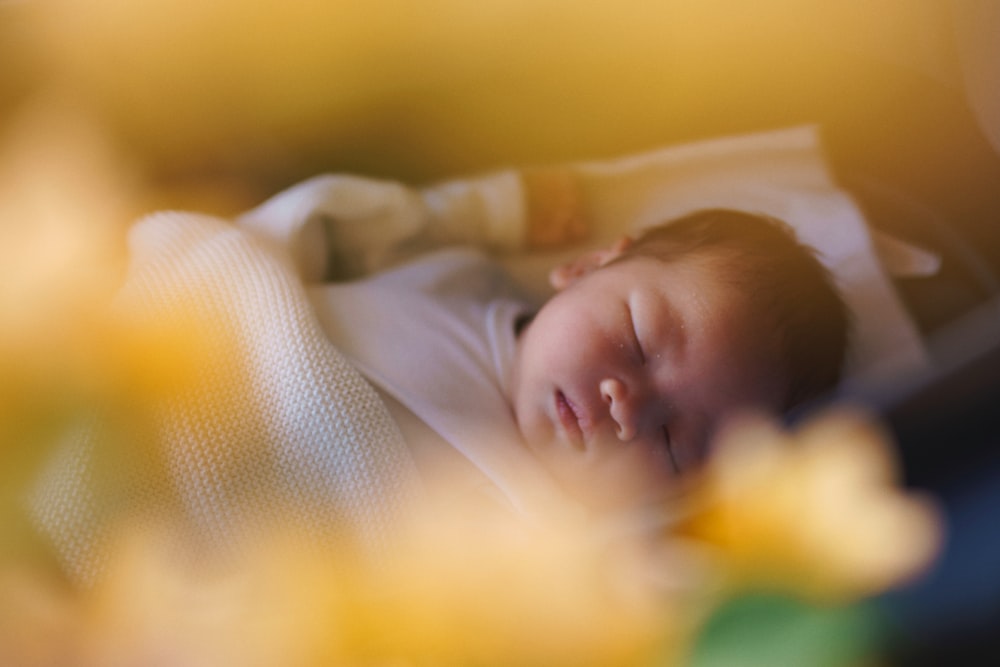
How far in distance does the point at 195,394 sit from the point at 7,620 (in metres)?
0.19

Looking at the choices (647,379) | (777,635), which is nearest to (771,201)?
(647,379)

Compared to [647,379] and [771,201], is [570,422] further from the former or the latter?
[771,201]

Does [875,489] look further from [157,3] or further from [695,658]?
[157,3]

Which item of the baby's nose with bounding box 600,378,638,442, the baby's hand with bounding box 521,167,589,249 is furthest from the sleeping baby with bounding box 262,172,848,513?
the baby's hand with bounding box 521,167,589,249

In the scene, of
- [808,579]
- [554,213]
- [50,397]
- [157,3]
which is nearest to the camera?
[808,579]

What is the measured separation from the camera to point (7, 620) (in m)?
0.59

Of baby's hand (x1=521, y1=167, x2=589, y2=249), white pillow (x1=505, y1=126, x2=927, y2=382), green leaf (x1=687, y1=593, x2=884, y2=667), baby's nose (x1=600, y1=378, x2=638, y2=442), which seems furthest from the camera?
baby's hand (x1=521, y1=167, x2=589, y2=249)

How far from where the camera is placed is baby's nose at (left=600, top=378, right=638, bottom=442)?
667 millimetres

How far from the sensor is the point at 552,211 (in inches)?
Answer: 38.3

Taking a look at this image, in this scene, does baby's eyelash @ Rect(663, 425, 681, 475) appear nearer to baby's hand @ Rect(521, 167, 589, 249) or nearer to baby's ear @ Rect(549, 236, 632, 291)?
baby's ear @ Rect(549, 236, 632, 291)

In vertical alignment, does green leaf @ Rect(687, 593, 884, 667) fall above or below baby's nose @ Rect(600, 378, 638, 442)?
below

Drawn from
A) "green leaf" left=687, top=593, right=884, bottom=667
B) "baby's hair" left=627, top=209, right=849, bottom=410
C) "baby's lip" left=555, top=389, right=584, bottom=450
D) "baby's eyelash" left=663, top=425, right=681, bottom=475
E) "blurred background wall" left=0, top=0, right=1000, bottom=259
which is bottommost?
"green leaf" left=687, top=593, right=884, bottom=667

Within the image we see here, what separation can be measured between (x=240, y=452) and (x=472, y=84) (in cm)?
48

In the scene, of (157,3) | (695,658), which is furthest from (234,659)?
(157,3)
